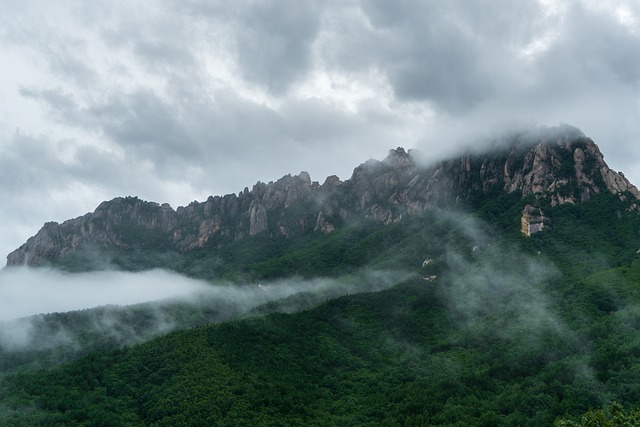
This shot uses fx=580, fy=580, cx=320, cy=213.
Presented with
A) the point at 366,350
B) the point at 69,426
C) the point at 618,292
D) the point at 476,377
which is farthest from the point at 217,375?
the point at 618,292

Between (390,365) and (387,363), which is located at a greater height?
(387,363)

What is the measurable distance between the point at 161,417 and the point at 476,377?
72.1 metres

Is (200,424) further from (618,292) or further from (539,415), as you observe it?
(618,292)

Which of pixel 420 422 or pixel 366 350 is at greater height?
pixel 366 350

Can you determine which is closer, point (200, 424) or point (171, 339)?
point (200, 424)

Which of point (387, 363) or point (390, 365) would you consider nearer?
point (390, 365)

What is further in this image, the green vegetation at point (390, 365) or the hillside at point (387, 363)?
the hillside at point (387, 363)

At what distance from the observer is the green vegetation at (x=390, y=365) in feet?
399

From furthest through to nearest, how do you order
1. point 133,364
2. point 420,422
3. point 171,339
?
point 171,339 → point 133,364 → point 420,422

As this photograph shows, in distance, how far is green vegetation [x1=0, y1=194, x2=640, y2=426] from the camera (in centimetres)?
12156

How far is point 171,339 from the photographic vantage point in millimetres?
164375

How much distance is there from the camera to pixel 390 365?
6275 inches

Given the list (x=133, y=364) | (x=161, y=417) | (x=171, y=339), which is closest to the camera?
(x=161, y=417)

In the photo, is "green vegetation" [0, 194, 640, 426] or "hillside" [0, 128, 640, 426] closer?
"green vegetation" [0, 194, 640, 426]
